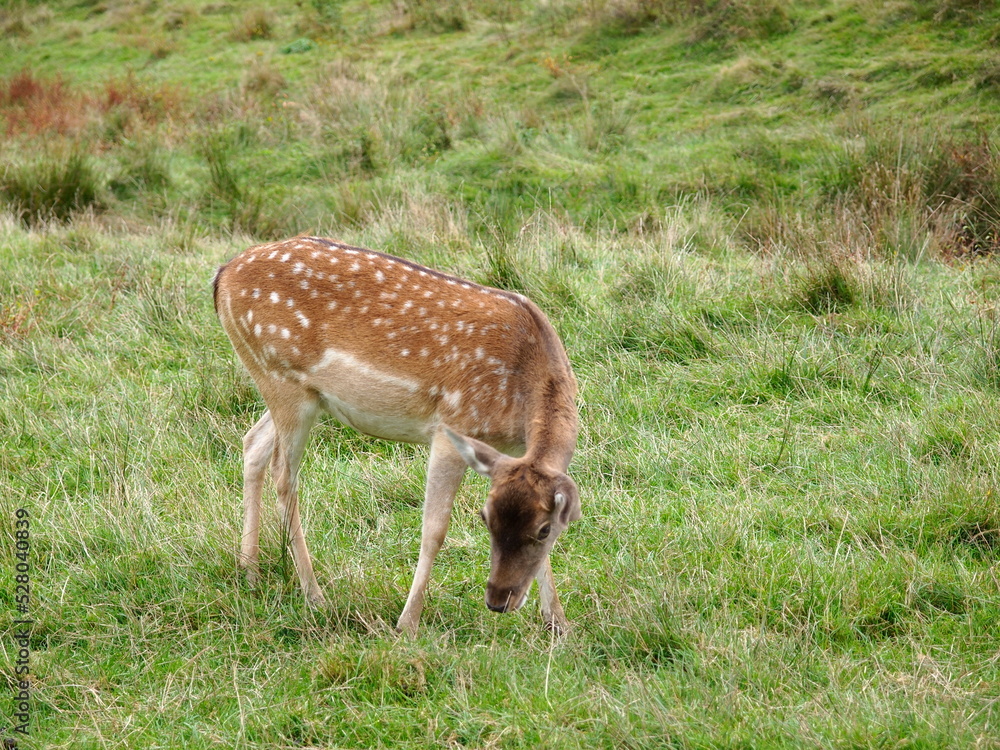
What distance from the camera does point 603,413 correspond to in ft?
18.2

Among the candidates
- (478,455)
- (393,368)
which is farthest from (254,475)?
(478,455)

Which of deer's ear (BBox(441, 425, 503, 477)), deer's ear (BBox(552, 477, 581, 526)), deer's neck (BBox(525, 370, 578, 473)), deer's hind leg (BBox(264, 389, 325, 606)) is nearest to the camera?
deer's ear (BBox(552, 477, 581, 526))

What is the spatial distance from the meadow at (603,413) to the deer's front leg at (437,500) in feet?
0.68

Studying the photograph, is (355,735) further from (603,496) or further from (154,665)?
(603,496)

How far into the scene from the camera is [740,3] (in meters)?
12.6

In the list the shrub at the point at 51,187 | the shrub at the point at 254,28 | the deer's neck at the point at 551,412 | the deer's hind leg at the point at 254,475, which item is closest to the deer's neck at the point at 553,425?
the deer's neck at the point at 551,412

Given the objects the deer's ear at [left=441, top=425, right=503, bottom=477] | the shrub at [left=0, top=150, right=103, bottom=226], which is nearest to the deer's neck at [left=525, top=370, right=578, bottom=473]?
the deer's ear at [left=441, top=425, right=503, bottom=477]

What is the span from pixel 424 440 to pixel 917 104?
7.84m

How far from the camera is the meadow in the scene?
11.5ft

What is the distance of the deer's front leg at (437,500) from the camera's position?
4.04 metres

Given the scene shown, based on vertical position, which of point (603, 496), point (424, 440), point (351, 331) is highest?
point (351, 331)

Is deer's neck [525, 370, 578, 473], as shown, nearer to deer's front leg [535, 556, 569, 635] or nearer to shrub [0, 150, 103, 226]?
deer's front leg [535, 556, 569, 635]

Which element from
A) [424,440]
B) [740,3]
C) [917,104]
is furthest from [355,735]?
[740,3]

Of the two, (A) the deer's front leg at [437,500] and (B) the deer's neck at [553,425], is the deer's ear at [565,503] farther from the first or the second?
(A) the deer's front leg at [437,500]
